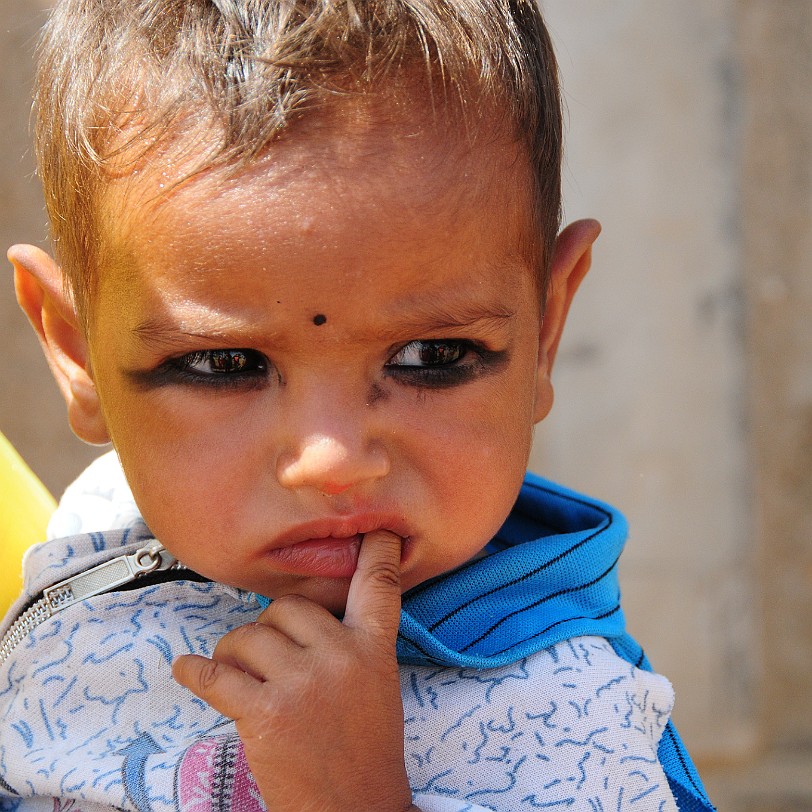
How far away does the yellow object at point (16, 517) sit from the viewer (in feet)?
4.98

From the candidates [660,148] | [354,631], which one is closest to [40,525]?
[354,631]

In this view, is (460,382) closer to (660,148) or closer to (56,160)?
(56,160)

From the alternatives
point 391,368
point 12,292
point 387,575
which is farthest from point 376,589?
point 12,292

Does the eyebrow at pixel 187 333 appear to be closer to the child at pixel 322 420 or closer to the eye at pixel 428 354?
the child at pixel 322 420

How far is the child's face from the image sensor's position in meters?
1.09

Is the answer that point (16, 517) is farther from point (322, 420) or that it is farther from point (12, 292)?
point (12, 292)

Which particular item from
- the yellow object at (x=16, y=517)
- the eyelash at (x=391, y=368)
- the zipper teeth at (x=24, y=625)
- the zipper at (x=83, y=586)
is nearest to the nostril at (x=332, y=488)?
the eyelash at (x=391, y=368)

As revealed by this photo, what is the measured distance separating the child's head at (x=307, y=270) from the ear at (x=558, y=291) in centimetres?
14

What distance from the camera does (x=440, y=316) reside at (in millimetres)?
1135

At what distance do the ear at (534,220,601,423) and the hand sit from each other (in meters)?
0.38

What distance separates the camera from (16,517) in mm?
1565

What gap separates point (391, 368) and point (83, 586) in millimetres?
507

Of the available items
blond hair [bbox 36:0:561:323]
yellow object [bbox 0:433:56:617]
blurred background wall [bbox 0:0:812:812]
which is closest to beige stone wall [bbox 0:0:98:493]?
blurred background wall [bbox 0:0:812:812]

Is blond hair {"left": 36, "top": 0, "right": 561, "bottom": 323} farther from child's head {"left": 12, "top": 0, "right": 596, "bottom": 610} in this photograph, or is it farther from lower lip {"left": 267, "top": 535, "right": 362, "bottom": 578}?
lower lip {"left": 267, "top": 535, "right": 362, "bottom": 578}
